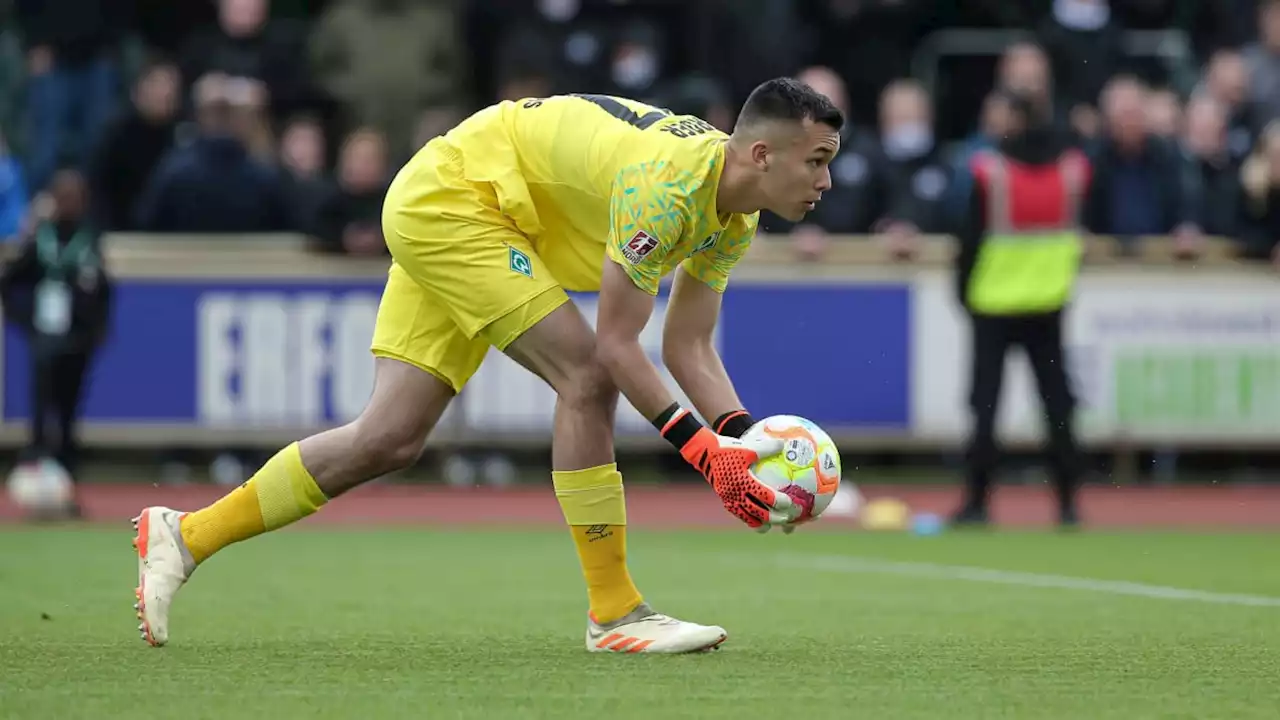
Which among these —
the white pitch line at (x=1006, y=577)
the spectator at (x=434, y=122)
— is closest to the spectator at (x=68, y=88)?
the spectator at (x=434, y=122)

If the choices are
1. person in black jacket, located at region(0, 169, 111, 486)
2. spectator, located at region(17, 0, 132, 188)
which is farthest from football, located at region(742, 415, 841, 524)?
spectator, located at region(17, 0, 132, 188)

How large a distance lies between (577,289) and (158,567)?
5.36ft

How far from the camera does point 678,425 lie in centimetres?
667

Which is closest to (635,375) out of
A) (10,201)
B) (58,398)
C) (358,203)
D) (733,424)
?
(733,424)

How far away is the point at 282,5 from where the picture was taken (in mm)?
19594

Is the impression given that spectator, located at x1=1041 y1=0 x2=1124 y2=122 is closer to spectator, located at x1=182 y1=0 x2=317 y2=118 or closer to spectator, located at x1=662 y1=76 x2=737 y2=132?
spectator, located at x1=662 y1=76 x2=737 y2=132

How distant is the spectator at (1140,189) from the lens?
55.0 feet

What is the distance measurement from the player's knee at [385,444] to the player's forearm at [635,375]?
803 mm

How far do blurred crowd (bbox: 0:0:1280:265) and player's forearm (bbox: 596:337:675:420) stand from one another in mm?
8989

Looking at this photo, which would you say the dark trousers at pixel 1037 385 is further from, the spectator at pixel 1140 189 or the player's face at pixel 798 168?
the player's face at pixel 798 168

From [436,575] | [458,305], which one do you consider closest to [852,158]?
[436,575]

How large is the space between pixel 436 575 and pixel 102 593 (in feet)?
5.81

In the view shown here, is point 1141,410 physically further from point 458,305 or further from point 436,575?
point 458,305

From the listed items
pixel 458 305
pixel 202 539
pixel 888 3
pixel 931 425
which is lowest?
pixel 931 425
